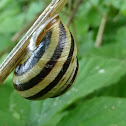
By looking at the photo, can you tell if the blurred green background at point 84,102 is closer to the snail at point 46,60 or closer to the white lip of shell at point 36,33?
the snail at point 46,60

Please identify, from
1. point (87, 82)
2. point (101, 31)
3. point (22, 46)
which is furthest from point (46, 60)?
point (101, 31)

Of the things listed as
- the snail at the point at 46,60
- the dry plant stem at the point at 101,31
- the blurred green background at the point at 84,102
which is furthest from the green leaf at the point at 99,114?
the dry plant stem at the point at 101,31

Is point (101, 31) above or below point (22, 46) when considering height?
below

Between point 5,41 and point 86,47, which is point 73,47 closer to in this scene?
point 5,41

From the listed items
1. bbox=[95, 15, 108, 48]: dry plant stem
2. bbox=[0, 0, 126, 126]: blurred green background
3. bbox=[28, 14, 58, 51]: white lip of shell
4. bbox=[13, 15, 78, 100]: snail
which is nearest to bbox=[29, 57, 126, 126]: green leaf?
bbox=[0, 0, 126, 126]: blurred green background

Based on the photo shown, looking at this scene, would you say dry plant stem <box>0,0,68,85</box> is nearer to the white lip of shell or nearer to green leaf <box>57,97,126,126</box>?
the white lip of shell

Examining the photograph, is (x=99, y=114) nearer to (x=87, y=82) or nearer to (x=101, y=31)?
(x=87, y=82)
